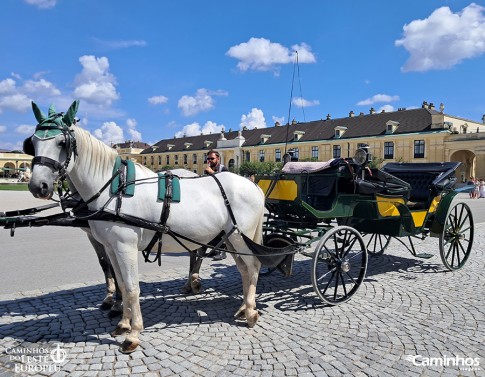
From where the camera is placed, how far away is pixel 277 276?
18.6 feet

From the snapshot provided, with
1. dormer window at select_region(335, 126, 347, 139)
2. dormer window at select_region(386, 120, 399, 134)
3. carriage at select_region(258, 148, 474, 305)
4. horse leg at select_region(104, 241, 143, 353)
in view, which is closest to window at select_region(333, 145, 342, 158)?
dormer window at select_region(335, 126, 347, 139)

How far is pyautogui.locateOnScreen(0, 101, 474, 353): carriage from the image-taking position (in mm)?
3115

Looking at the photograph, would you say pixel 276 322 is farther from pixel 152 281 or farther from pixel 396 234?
pixel 396 234

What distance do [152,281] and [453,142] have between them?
46.8 meters

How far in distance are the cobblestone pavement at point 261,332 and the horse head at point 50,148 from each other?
4.85 ft

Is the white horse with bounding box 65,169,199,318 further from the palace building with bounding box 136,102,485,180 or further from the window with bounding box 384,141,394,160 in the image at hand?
the window with bounding box 384,141,394,160

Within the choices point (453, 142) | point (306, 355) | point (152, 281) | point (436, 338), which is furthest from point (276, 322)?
point (453, 142)

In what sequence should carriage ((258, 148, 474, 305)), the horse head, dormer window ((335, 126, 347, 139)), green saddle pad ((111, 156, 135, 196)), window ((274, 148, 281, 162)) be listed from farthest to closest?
window ((274, 148, 281, 162)) → dormer window ((335, 126, 347, 139)) → carriage ((258, 148, 474, 305)) → green saddle pad ((111, 156, 135, 196)) → the horse head

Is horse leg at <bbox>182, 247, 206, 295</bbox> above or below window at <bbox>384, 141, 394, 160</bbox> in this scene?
below

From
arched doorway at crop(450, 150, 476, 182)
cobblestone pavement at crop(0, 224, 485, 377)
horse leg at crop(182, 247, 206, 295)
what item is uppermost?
arched doorway at crop(450, 150, 476, 182)

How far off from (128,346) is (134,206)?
1.24m

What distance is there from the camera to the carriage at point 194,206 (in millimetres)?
3115

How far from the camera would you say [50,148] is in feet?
9.43

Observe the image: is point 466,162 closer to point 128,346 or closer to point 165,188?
point 165,188
